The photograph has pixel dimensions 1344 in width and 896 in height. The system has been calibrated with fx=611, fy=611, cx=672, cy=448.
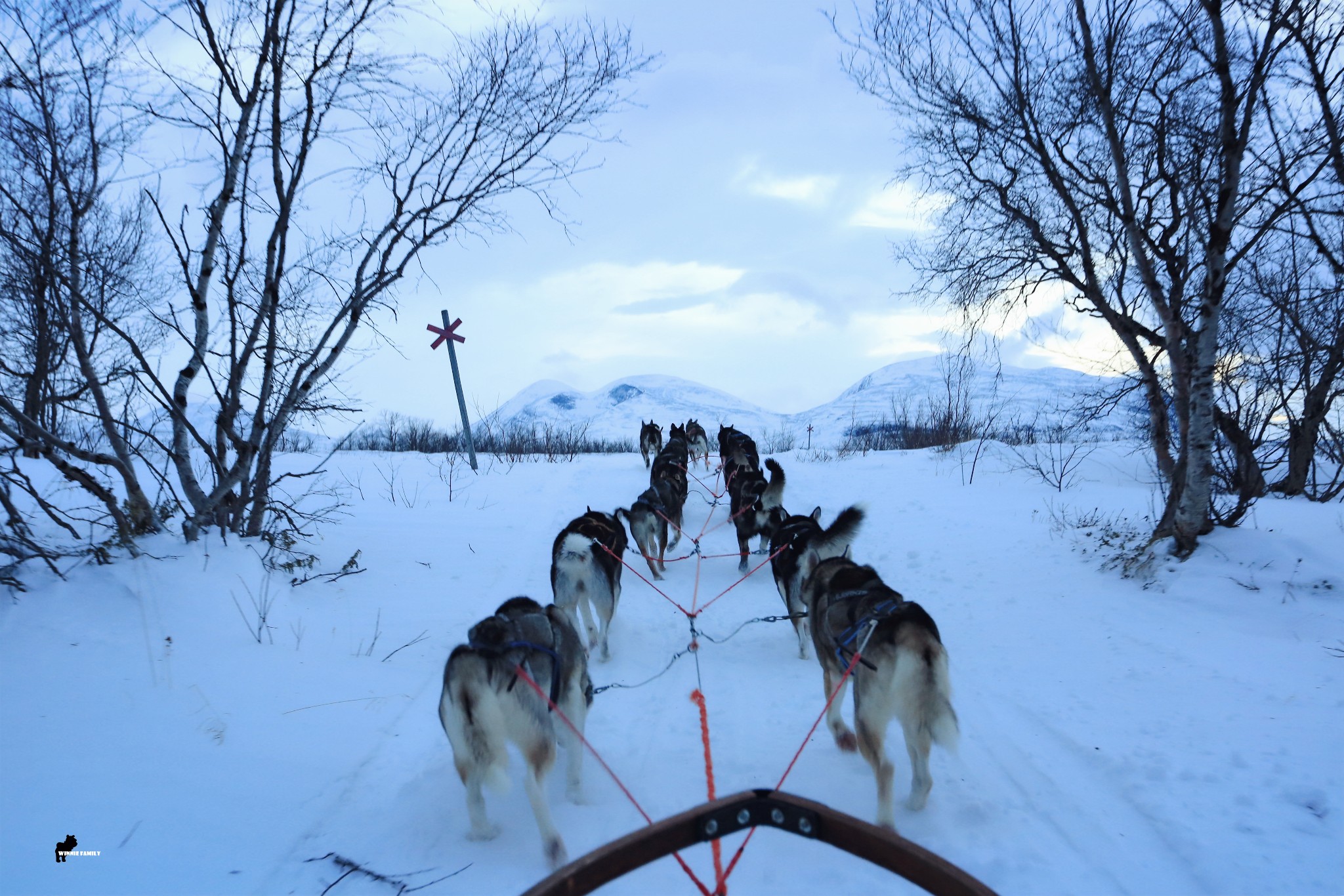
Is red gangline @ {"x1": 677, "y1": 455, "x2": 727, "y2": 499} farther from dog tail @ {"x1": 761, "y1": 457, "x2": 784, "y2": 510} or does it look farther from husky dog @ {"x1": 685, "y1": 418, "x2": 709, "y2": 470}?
dog tail @ {"x1": 761, "y1": 457, "x2": 784, "y2": 510}

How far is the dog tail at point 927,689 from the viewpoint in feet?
8.57

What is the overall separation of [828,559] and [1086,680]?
6.08 ft

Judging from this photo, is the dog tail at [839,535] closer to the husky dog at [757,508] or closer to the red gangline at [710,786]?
the red gangline at [710,786]

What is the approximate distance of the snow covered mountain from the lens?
73.5ft

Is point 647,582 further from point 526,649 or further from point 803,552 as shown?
point 526,649

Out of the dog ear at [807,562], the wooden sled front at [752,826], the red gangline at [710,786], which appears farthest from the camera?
the dog ear at [807,562]

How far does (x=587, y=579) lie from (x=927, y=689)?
9.21 ft

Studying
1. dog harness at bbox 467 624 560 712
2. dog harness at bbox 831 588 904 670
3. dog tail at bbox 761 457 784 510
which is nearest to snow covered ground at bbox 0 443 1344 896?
dog harness at bbox 467 624 560 712

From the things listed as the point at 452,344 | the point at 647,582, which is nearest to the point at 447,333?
the point at 452,344

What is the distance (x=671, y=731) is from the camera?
3750 millimetres

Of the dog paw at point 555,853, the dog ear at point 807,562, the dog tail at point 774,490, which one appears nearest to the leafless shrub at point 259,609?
the dog paw at point 555,853

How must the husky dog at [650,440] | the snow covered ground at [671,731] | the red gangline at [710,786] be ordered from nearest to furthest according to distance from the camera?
the red gangline at [710,786] → the snow covered ground at [671,731] → the husky dog at [650,440]

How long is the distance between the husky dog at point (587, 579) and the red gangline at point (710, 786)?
1.11 m

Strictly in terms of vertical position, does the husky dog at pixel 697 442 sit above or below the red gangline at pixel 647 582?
above
